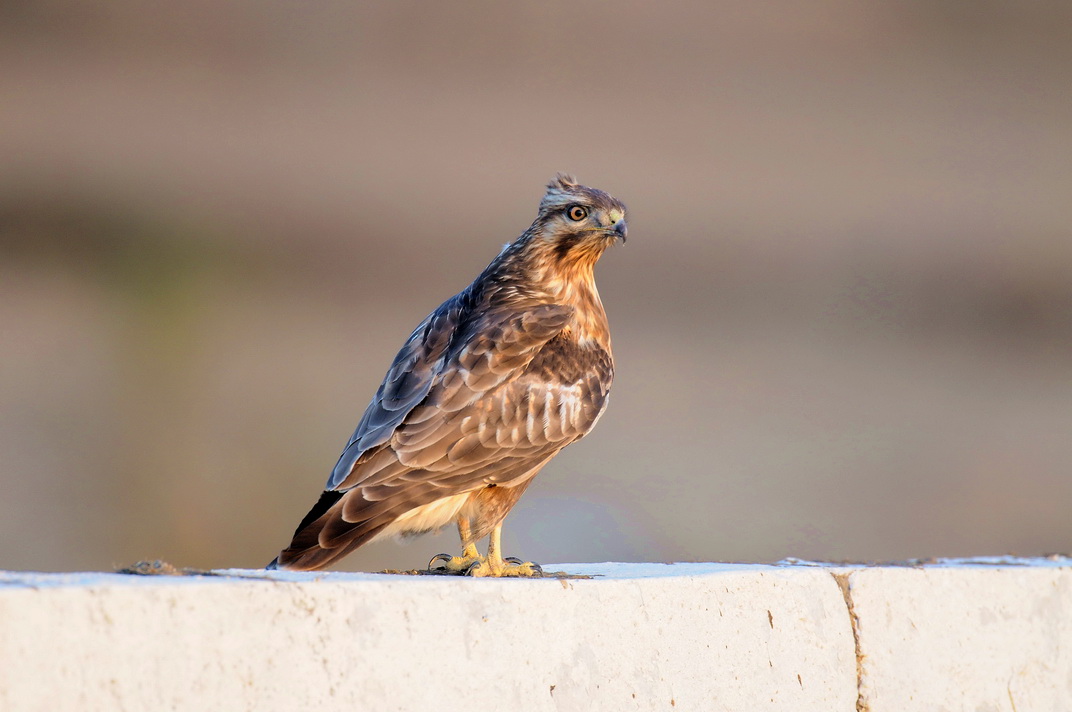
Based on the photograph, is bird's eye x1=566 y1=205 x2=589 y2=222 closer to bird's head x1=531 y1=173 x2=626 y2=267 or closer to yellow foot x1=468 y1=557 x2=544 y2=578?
bird's head x1=531 y1=173 x2=626 y2=267

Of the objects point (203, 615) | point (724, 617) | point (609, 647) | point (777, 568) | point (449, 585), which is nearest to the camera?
point (203, 615)

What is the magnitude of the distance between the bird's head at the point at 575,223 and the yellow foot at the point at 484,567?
4.47 feet

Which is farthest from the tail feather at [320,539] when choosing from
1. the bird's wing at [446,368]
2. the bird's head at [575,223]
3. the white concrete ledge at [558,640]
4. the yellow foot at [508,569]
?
the bird's head at [575,223]

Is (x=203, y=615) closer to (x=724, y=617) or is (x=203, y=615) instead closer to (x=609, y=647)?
(x=609, y=647)

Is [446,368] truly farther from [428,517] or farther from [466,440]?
[428,517]

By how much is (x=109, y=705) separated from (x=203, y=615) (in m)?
0.29

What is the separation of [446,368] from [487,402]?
8.3 inches

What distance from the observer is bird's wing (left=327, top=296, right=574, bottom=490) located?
4355 mm

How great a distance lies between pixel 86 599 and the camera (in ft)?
8.96

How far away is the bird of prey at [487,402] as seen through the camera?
4.17 m

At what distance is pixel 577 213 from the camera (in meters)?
5.04

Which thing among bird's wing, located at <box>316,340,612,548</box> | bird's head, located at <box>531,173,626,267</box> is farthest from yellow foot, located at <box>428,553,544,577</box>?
bird's head, located at <box>531,173,626,267</box>

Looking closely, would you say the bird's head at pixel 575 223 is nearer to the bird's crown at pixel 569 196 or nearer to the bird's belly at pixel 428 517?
the bird's crown at pixel 569 196

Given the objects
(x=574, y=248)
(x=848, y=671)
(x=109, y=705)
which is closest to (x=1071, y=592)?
(x=848, y=671)
